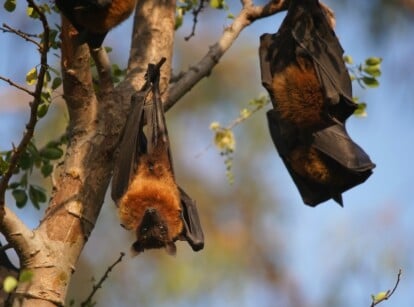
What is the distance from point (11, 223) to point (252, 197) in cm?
909

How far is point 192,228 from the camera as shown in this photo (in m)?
5.28

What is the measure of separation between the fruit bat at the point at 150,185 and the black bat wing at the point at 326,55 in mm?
1147

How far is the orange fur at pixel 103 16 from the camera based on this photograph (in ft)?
13.5

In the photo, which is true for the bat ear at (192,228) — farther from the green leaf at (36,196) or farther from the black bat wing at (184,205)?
the green leaf at (36,196)

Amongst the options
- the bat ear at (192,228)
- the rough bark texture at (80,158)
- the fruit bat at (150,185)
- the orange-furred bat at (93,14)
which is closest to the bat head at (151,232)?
the fruit bat at (150,185)

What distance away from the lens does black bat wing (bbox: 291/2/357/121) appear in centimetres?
541

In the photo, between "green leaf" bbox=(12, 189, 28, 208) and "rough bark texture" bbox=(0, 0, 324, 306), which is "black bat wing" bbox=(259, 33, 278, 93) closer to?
"rough bark texture" bbox=(0, 0, 324, 306)

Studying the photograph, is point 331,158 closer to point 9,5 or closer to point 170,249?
point 170,249

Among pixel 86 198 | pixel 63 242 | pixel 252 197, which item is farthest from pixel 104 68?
pixel 252 197

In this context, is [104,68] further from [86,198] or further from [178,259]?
[178,259]

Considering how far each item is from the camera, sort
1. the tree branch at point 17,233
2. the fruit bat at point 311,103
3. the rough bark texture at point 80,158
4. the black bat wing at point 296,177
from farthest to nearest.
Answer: the black bat wing at point 296,177, the fruit bat at point 311,103, the rough bark texture at point 80,158, the tree branch at point 17,233

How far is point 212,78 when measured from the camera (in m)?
13.0

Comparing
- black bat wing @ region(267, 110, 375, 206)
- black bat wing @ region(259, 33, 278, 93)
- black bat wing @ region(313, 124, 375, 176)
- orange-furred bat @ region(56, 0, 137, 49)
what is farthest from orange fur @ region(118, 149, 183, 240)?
orange-furred bat @ region(56, 0, 137, 49)

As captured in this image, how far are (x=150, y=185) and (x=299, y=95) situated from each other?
1194 mm
